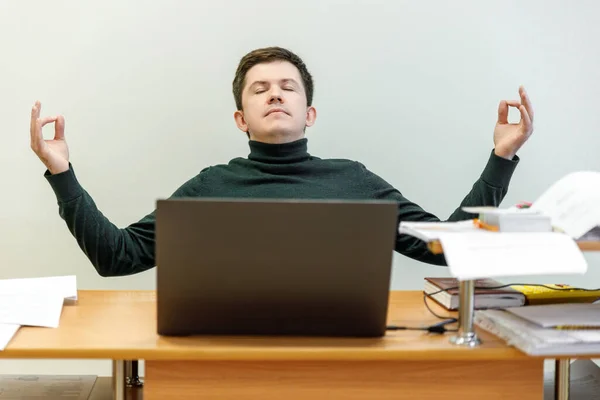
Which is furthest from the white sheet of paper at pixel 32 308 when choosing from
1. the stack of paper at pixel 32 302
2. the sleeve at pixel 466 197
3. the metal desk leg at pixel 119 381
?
the sleeve at pixel 466 197

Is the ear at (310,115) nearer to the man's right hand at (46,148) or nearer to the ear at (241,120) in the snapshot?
the ear at (241,120)

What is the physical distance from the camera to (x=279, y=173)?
165 centimetres

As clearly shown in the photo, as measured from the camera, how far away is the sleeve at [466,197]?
1.37 meters

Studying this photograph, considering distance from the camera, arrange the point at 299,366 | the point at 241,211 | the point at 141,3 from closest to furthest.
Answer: the point at 241,211
the point at 299,366
the point at 141,3

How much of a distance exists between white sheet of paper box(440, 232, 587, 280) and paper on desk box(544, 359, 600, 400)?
0.43 meters

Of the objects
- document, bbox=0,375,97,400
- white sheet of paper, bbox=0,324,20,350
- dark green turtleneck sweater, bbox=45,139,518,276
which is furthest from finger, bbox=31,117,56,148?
document, bbox=0,375,97,400

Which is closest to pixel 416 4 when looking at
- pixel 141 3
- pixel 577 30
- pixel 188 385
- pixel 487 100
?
pixel 487 100

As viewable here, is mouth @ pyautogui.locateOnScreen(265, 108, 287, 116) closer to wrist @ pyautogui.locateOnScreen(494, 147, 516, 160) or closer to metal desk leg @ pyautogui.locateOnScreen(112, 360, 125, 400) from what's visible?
wrist @ pyautogui.locateOnScreen(494, 147, 516, 160)

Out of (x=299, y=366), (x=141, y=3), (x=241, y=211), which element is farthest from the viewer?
(x=141, y=3)

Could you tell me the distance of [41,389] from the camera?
3.95 feet

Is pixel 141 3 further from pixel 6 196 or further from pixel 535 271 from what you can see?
pixel 535 271

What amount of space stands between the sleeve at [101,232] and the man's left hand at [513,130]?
78 cm

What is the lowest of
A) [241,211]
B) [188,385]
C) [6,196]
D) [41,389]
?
[41,389]

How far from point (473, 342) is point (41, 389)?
2.74 feet
